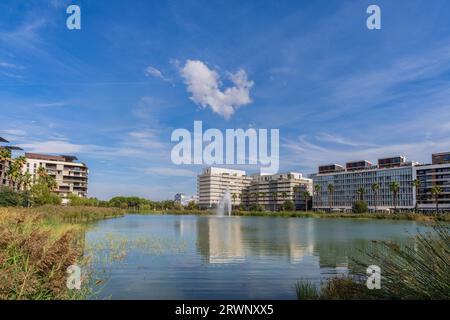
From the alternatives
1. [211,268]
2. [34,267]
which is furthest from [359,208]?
[34,267]

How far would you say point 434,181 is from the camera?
13250 cm

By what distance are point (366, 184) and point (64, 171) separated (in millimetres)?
118080

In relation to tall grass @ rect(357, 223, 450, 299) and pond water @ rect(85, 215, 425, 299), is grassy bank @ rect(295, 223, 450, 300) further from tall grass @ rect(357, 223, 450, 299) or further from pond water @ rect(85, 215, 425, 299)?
pond water @ rect(85, 215, 425, 299)

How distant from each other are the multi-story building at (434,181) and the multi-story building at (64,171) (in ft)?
389

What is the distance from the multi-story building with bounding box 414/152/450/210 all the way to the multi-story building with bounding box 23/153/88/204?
119 meters

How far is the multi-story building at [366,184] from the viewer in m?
145

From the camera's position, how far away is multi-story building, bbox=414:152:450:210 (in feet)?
420

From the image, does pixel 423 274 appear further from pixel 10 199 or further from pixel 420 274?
pixel 10 199

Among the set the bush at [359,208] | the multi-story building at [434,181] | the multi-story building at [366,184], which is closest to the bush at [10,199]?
the bush at [359,208]

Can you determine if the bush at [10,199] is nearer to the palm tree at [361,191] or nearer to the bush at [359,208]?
the bush at [359,208]

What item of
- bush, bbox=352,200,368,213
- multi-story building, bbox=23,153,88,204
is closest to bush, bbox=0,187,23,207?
multi-story building, bbox=23,153,88,204
